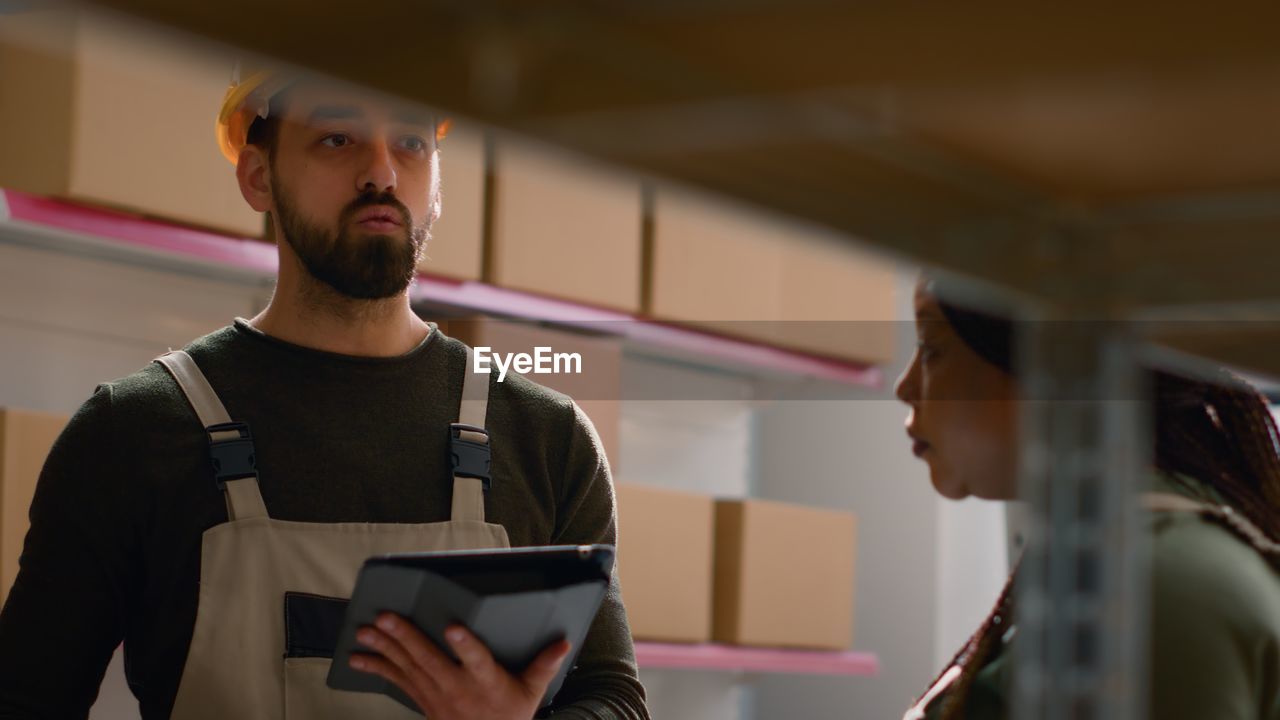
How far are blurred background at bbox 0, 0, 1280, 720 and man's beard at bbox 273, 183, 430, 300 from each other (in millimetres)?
330

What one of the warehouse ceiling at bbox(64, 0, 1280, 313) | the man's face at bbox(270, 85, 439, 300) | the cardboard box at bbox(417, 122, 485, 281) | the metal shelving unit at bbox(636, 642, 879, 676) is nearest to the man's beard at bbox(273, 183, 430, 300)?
the man's face at bbox(270, 85, 439, 300)

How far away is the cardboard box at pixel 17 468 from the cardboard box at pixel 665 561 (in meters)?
1.13

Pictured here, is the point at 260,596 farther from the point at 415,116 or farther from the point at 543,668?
the point at 415,116

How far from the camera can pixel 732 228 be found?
132cm

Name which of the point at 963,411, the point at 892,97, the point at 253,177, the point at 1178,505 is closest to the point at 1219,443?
the point at 1178,505

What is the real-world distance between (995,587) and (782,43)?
3.62 m

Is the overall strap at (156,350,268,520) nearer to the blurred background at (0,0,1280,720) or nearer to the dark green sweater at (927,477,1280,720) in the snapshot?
the blurred background at (0,0,1280,720)

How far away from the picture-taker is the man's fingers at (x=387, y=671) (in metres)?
1.30

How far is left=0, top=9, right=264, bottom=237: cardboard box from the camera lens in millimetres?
2041

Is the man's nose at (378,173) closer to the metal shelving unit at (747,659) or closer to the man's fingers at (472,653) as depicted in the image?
the man's fingers at (472,653)

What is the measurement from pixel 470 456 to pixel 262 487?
0.23 metres

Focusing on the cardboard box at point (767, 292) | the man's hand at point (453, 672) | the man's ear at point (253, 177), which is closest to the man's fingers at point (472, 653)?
the man's hand at point (453, 672)

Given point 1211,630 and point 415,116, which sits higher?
point 415,116

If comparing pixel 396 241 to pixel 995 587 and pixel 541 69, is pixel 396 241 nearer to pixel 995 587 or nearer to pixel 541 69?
pixel 541 69
